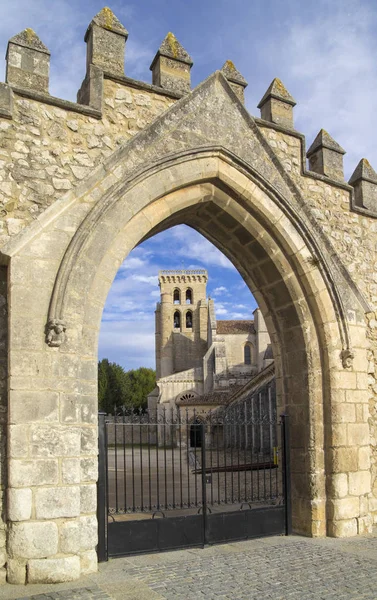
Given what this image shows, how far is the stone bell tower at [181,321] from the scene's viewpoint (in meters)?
53.1

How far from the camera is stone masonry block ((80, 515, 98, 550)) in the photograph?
4.86 metres

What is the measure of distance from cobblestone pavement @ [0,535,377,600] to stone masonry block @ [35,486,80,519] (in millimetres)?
554

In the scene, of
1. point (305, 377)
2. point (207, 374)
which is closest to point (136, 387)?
point (207, 374)

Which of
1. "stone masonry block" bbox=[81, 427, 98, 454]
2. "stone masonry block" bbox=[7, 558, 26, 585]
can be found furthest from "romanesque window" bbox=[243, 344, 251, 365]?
"stone masonry block" bbox=[7, 558, 26, 585]

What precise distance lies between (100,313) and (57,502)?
1.78 m

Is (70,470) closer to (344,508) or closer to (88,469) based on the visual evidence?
(88,469)

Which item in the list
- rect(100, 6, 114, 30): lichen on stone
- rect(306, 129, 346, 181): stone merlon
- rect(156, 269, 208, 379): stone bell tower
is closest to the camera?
rect(100, 6, 114, 30): lichen on stone

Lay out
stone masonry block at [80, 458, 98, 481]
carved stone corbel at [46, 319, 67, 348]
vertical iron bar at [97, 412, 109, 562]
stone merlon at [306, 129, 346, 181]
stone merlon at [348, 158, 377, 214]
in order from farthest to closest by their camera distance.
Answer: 1. stone merlon at [348, 158, 377, 214]
2. stone merlon at [306, 129, 346, 181]
3. vertical iron bar at [97, 412, 109, 562]
4. stone masonry block at [80, 458, 98, 481]
5. carved stone corbel at [46, 319, 67, 348]

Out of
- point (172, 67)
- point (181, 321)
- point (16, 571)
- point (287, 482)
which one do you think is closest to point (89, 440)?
point (16, 571)

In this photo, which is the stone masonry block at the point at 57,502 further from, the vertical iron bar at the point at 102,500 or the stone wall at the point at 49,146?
the stone wall at the point at 49,146

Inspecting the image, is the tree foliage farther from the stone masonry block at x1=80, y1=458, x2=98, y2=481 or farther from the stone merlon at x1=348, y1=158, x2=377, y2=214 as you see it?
the stone masonry block at x1=80, y1=458, x2=98, y2=481

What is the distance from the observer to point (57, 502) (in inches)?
188

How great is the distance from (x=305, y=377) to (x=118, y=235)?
2.86 m

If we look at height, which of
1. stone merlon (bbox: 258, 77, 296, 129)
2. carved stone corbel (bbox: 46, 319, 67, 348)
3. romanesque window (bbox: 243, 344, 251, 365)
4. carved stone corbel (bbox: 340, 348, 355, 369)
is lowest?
carved stone corbel (bbox: 340, 348, 355, 369)
